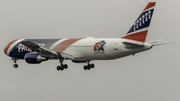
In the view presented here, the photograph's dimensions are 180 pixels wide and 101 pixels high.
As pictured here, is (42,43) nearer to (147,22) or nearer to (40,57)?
(40,57)

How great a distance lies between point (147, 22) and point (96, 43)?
25.6 ft

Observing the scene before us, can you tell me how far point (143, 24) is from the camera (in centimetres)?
6103

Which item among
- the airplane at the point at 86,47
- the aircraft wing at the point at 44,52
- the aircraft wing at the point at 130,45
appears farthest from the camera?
the aircraft wing at the point at 44,52

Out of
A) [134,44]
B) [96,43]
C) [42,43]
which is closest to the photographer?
[134,44]

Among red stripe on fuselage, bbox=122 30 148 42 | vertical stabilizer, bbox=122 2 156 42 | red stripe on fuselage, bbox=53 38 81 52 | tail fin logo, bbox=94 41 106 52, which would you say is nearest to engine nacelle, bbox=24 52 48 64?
red stripe on fuselage, bbox=53 38 81 52

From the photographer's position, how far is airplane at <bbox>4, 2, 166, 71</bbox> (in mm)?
60812

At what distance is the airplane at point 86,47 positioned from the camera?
6081 cm

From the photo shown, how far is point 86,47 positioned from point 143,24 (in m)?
8.93

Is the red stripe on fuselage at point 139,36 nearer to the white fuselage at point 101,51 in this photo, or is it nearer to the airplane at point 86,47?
the airplane at point 86,47

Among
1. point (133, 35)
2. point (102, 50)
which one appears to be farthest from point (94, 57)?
point (133, 35)

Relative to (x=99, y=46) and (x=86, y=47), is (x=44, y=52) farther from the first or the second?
(x=99, y=46)

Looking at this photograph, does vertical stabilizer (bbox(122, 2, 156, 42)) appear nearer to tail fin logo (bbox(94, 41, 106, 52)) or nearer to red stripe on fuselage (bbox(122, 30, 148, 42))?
red stripe on fuselage (bbox(122, 30, 148, 42))

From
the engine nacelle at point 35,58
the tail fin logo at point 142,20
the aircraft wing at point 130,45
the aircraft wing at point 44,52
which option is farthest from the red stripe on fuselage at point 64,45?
the tail fin logo at point 142,20

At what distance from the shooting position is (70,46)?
66.9 metres
